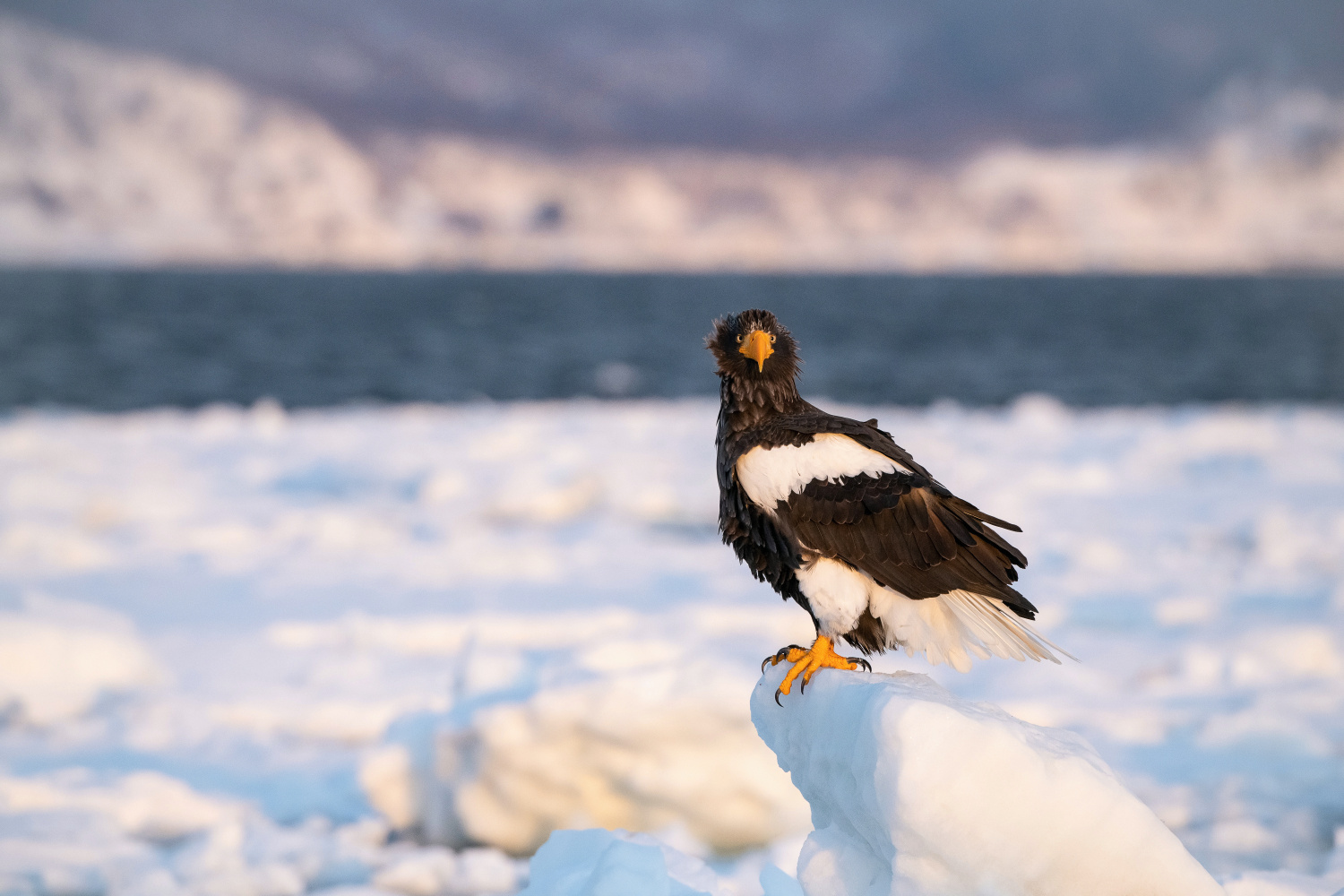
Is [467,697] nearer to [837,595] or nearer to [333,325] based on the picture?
[837,595]

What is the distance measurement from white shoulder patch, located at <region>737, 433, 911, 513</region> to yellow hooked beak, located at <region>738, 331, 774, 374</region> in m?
0.27

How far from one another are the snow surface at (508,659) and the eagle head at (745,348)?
195 centimetres

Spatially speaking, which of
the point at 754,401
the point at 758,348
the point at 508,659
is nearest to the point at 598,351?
the point at 508,659

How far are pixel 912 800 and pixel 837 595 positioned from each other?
77 centimetres

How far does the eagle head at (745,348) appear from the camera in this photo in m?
3.48

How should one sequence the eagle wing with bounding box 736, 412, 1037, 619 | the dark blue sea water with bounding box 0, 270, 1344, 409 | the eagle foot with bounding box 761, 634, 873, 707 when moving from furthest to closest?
the dark blue sea water with bounding box 0, 270, 1344, 409 → the eagle foot with bounding box 761, 634, 873, 707 → the eagle wing with bounding box 736, 412, 1037, 619

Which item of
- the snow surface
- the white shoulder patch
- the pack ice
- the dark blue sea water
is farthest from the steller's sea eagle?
the dark blue sea water

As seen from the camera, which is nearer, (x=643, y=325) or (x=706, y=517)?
(x=706, y=517)

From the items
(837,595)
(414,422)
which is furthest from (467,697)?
(414,422)

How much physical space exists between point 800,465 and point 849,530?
0.25 m

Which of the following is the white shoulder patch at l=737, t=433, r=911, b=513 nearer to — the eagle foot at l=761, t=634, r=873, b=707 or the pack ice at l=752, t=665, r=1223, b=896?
the eagle foot at l=761, t=634, r=873, b=707

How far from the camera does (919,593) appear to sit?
10.8 feet

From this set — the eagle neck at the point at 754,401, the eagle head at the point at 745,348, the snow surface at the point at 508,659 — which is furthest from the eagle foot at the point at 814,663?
the snow surface at the point at 508,659

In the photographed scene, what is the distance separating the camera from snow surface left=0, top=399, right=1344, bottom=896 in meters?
5.48
